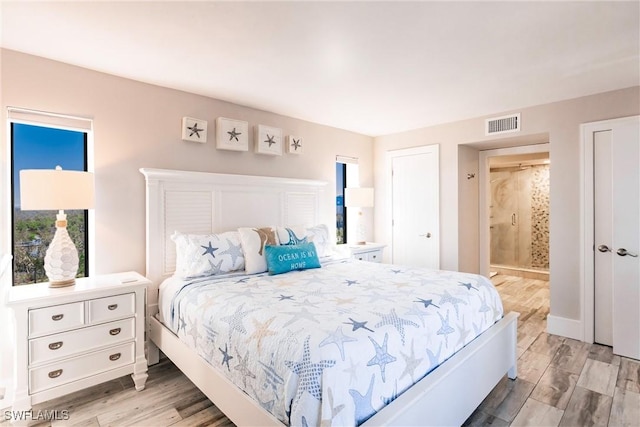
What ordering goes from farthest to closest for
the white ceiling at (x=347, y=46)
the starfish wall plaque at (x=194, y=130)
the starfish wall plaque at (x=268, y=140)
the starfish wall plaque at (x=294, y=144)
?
the starfish wall plaque at (x=294, y=144), the starfish wall plaque at (x=268, y=140), the starfish wall plaque at (x=194, y=130), the white ceiling at (x=347, y=46)

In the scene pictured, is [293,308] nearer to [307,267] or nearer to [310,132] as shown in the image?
[307,267]

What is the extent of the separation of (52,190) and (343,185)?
342 cm

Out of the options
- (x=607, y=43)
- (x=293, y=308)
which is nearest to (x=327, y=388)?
(x=293, y=308)

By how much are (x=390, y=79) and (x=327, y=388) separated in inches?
96.3

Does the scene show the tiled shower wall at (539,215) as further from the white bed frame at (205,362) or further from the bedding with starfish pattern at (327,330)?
the bedding with starfish pattern at (327,330)

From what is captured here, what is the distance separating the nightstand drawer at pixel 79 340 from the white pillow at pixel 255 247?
93cm

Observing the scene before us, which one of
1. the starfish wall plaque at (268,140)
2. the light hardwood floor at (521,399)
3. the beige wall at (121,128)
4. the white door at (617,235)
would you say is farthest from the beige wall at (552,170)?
the beige wall at (121,128)

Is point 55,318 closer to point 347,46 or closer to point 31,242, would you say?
point 31,242

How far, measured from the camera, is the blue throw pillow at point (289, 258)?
275 cm

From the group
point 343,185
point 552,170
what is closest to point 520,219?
point 552,170

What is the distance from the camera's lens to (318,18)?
1900 mm

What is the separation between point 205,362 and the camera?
1.97 m

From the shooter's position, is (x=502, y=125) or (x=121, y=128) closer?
(x=121, y=128)

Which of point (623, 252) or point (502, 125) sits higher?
point (502, 125)
